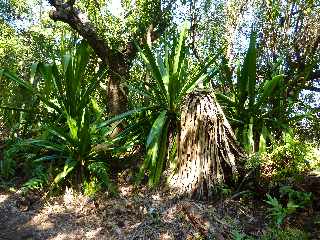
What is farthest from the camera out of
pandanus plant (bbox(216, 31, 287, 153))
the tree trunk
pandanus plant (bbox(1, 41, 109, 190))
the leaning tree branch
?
the leaning tree branch

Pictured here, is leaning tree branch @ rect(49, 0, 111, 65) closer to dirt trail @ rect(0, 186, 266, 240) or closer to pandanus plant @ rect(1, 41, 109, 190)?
pandanus plant @ rect(1, 41, 109, 190)

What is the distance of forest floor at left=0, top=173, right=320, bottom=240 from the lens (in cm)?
394

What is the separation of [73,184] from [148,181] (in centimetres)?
92

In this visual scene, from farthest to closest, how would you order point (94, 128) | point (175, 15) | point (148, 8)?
point (175, 15)
point (148, 8)
point (94, 128)

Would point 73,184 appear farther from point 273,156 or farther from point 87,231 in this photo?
point 273,156

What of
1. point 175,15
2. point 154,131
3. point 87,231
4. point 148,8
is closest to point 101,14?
point 148,8

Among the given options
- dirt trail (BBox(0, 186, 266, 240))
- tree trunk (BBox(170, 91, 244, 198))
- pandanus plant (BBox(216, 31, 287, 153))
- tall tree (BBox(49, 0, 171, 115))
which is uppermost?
tall tree (BBox(49, 0, 171, 115))

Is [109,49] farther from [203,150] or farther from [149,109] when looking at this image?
[203,150]

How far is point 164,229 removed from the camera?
407cm

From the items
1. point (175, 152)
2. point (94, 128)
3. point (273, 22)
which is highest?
point (273, 22)

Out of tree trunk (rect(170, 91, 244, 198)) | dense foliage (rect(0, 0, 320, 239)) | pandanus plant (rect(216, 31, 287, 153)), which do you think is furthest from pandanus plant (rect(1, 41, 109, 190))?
pandanus plant (rect(216, 31, 287, 153))

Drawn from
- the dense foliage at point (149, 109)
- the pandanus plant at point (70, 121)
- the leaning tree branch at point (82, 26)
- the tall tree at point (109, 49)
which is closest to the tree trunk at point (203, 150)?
the dense foliage at point (149, 109)

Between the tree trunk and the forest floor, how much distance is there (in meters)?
0.20

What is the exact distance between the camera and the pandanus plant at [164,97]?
4738 millimetres
